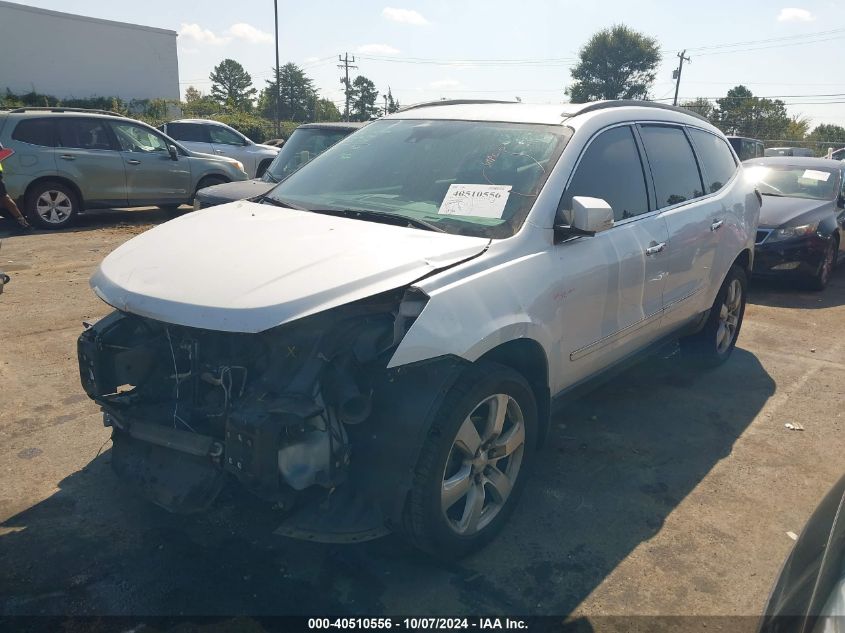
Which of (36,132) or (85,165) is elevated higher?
(36,132)

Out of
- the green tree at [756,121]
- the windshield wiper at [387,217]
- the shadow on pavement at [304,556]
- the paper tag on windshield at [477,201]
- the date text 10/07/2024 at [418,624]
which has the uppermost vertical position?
the green tree at [756,121]

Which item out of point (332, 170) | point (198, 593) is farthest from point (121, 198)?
point (198, 593)

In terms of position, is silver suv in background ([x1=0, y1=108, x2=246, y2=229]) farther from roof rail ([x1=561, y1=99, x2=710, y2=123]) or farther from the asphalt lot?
roof rail ([x1=561, y1=99, x2=710, y2=123])

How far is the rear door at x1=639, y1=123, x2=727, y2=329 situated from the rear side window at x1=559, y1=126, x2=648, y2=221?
0.70 feet

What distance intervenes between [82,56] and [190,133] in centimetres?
2566

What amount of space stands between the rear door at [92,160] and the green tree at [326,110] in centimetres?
7774

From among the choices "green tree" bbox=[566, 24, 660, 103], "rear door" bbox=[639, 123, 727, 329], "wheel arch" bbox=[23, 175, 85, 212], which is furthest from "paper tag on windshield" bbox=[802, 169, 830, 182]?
"green tree" bbox=[566, 24, 660, 103]

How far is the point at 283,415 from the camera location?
2406 mm

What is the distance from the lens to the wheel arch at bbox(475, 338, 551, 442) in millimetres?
3006

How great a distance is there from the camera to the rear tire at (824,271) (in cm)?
809

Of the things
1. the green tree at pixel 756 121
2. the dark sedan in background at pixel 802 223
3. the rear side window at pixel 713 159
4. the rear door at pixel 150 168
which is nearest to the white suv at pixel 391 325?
the rear side window at pixel 713 159

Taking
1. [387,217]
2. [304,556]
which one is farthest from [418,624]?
[387,217]

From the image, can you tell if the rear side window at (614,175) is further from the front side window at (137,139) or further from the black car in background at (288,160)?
the front side window at (137,139)

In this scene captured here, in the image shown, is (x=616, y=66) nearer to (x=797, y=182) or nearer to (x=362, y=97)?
(x=362, y=97)
